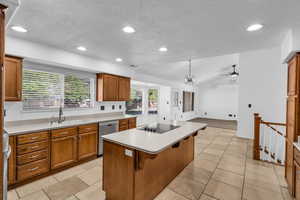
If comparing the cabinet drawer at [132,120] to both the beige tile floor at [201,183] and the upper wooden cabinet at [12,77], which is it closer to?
the beige tile floor at [201,183]

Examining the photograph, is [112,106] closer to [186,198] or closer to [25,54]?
[25,54]

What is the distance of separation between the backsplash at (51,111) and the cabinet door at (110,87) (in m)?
0.38

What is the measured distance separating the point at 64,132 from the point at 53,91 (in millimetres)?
1129

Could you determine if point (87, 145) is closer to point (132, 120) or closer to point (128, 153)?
point (132, 120)

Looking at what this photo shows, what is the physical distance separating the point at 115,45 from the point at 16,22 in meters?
1.41

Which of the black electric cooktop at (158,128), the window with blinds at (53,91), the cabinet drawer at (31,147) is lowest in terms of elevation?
the cabinet drawer at (31,147)

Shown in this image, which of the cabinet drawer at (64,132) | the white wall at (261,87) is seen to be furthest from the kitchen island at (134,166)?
the white wall at (261,87)

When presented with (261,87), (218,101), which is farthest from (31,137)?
(218,101)

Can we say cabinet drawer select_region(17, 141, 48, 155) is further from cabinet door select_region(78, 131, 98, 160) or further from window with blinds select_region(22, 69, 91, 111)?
window with blinds select_region(22, 69, 91, 111)

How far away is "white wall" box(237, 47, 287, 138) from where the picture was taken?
4586 millimetres

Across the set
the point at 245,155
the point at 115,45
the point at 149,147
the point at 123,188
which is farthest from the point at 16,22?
the point at 245,155

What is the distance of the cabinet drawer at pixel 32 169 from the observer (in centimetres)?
220

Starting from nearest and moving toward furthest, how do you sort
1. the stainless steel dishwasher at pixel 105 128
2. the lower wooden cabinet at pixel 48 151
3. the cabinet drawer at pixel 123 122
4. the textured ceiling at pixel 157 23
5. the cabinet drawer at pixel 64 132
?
the textured ceiling at pixel 157 23
the lower wooden cabinet at pixel 48 151
the cabinet drawer at pixel 64 132
the stainless steel dishwasher at pixel 105 128
the cabinet drawer at pixel 123 122

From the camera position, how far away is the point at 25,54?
8.15 feet
